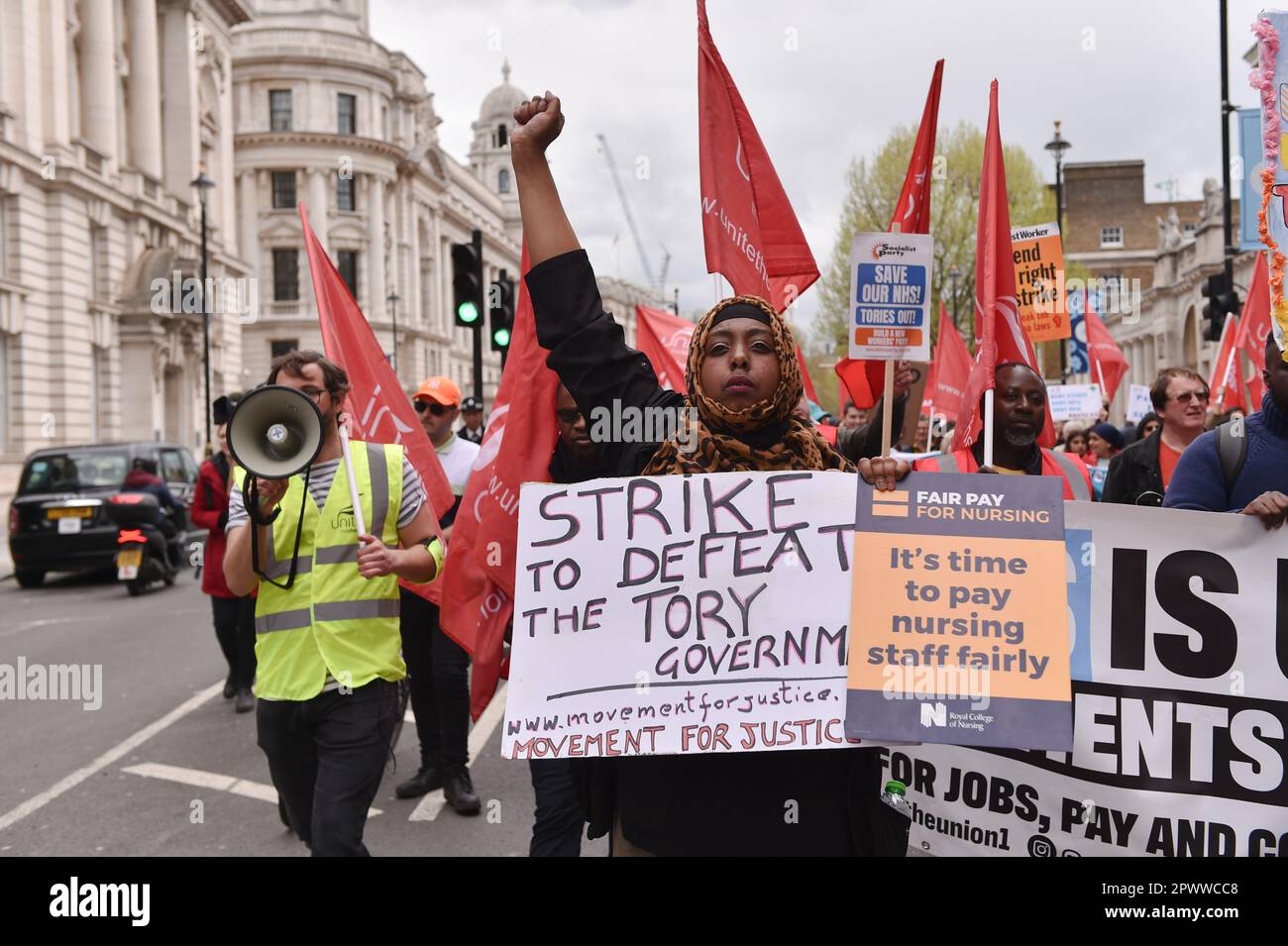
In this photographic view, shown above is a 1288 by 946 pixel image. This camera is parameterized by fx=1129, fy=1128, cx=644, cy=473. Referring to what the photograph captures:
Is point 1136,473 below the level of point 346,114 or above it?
below

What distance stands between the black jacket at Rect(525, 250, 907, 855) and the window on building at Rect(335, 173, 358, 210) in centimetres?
6906

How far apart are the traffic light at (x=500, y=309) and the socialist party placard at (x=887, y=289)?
7.38m

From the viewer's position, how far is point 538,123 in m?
2.51

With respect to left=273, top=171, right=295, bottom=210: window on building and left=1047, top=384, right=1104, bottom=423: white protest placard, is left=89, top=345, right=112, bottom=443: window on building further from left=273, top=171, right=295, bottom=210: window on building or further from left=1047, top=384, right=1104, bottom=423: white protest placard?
left=273, top=171, right=295, bottom=210: window on building

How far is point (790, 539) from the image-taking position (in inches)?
96.5

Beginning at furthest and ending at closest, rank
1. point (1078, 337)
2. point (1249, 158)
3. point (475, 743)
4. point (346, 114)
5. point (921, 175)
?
1. point (346, 114)
2. point (1078, 337)
3. point (475, 743)
4. point (1249, 158)
5. point (921, 175)

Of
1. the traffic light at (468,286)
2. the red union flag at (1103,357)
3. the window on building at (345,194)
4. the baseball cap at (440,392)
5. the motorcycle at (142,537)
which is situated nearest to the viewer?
the baseball cap at (440,392)

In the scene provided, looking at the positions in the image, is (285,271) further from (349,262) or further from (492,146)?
(492,146)

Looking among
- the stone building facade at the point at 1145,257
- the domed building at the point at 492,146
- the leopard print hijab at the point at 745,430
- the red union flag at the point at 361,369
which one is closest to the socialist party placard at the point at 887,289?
the leopard print hijab at the point at 745,430

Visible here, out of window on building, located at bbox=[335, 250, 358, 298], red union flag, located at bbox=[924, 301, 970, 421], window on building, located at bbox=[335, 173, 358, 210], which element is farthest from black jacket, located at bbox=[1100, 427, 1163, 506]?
window on building, located at bbox=[335, 173, 358, 210]

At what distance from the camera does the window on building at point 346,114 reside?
220 feet

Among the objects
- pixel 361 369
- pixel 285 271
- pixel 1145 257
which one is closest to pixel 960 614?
pixel 361 369

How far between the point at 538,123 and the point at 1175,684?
2.01 m

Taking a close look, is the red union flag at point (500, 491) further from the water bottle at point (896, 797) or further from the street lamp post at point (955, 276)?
the street lamp post at point (955, 276)
